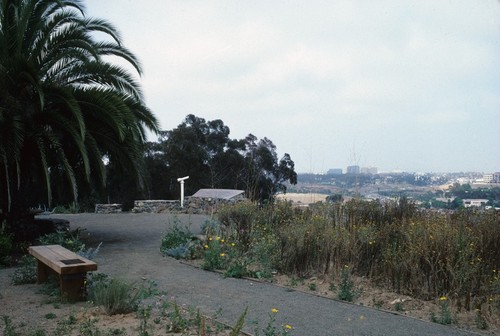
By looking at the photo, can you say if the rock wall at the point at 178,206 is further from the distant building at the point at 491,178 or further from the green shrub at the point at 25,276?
the green shrub at the point at 25,276

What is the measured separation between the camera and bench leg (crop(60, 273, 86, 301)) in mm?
5711

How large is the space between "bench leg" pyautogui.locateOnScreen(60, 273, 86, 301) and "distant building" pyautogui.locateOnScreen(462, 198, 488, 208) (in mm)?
6766

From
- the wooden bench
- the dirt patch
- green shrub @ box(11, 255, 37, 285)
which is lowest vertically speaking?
the dirt patch

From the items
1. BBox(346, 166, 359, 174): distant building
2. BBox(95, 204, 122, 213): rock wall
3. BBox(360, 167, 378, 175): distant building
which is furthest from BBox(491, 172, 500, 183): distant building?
BBox(95, 204, 122, 213): rock wall

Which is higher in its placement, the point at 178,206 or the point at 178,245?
the point at 178,206

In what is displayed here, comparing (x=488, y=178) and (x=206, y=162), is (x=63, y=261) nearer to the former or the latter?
(x=488, y=178)

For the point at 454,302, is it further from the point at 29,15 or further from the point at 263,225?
the point at 29,15

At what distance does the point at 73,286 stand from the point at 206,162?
25239 millimetres

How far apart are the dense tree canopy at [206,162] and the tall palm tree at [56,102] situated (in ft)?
58.4

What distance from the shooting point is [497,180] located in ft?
34.6

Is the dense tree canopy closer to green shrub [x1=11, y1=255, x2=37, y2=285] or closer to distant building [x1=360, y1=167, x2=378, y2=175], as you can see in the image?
distant building [x1=360, y1=167, x2=378, y2=175]

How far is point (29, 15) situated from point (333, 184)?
345 inches

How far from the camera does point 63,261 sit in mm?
5980

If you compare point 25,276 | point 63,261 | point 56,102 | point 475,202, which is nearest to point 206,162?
point 56,102
